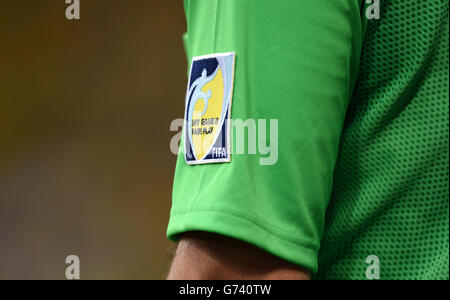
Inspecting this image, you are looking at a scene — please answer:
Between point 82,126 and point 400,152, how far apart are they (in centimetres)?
212

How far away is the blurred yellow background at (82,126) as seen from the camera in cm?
247

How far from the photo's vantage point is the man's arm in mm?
444

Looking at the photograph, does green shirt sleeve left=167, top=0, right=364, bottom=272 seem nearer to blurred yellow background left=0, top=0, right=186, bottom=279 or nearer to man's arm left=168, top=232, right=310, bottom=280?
man's arm left=168, top=232, right=310, bottom=280

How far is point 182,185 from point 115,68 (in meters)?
2.09

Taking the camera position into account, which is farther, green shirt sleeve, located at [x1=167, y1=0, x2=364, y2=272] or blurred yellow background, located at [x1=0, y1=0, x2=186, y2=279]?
blurred yellow background, located at [x1=0, y1=0, x2=186, y2=279]

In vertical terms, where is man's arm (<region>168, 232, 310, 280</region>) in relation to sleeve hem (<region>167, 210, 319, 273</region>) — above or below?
below

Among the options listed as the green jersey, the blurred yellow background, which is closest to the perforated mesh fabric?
the green jersey

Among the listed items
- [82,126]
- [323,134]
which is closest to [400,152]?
[323,134]

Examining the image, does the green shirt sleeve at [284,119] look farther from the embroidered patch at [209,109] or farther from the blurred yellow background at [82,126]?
the blurred yellow background at [82,126]

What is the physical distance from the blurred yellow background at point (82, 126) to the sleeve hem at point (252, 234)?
6.63ft

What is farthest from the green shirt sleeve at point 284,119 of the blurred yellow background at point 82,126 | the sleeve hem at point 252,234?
the blurred yellow background at point 82,126

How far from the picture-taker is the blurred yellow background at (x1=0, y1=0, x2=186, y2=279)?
247 cm
